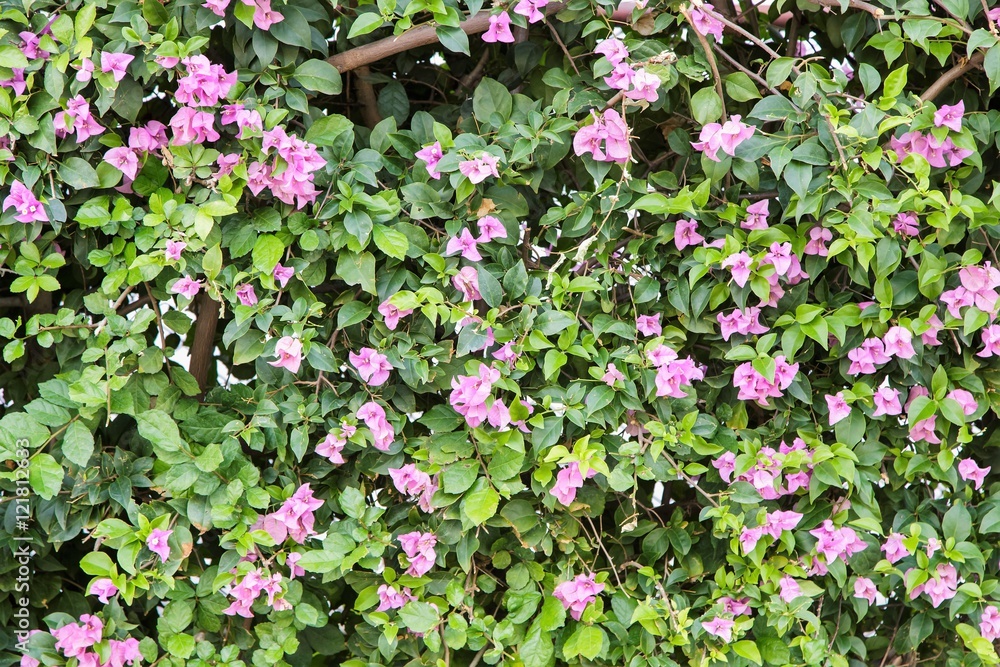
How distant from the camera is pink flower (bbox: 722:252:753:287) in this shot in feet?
4.37

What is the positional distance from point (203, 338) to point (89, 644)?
1.84ft

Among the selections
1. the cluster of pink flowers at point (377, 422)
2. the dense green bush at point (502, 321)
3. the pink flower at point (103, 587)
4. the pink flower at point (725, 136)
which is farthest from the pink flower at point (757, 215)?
the pink flower at point (103, 587)

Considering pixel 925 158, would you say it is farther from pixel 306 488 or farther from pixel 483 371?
pixel 306 488

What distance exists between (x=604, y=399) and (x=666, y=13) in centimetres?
62

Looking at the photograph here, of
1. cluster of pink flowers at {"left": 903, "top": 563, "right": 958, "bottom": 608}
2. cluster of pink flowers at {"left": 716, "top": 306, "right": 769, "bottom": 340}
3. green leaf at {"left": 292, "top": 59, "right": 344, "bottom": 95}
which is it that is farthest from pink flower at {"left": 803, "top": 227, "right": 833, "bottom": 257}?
green leaf at {"left": 292, "top": 59, "right": 344, "bottom": 95}

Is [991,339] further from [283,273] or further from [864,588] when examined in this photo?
[283,273]

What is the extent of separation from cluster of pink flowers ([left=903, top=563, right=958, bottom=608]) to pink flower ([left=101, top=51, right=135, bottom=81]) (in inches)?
60.1

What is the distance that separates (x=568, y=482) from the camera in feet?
4.43

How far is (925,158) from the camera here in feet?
4.52

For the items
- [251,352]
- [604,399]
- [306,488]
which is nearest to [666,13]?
[604,399]

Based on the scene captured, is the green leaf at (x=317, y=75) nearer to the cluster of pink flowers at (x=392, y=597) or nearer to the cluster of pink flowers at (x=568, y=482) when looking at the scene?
the cluster of pink flowers at (x=568, y=482)

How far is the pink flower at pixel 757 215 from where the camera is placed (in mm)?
1381

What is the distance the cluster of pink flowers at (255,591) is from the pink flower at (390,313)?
1.50 ft

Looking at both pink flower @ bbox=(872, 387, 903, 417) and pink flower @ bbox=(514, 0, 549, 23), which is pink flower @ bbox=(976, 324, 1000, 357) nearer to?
pink flower @ bbox=(872, 387, 903, 417)
